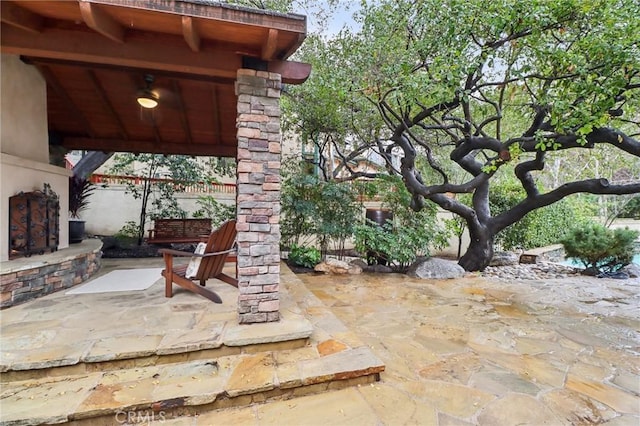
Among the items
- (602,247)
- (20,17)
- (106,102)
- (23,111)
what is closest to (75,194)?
(106,102)

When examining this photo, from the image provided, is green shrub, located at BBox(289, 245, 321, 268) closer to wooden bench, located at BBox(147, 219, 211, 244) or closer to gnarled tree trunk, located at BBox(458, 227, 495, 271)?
wooden bench, located at BBox(147, 219, 211, 244)

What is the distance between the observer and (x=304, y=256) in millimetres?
5875

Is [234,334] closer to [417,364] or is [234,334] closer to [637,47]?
[417,364]

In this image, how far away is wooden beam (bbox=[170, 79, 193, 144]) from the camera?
3688mm

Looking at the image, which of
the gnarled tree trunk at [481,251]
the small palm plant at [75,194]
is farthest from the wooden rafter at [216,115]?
the gnarled tree trunk at [481,251]

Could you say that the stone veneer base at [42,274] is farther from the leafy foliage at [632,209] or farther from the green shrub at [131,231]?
the leafy foliage at [632,209]

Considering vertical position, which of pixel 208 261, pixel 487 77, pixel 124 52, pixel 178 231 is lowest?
pixel 208 261

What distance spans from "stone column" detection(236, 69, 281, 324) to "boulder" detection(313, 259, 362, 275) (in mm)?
3205

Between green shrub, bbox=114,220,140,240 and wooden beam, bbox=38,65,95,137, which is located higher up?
wooden beam, bbox=38,65,95,137

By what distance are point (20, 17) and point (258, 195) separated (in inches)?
79.5

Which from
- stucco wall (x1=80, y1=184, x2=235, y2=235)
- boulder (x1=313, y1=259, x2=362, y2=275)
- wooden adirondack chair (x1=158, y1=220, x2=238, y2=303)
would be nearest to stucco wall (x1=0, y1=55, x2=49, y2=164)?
wooden adirondack chair (x1=158, y1=220, x2=238, y2=303)

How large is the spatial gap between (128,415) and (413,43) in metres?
5.03

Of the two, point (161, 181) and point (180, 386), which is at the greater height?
point (161, 181)

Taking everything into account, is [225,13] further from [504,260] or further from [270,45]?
[504,260]
